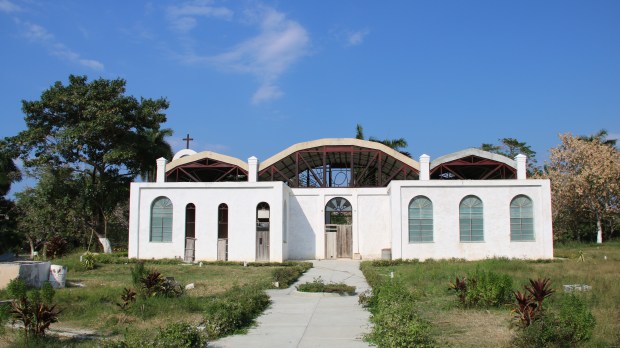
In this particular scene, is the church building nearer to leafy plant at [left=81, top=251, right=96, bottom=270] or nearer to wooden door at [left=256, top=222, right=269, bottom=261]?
wooden door at [left=256, top=222, right=269, bottom=261]

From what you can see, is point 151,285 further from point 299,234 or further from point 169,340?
point 299,234

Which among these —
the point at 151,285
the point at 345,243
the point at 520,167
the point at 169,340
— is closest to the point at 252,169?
the point at 345,243

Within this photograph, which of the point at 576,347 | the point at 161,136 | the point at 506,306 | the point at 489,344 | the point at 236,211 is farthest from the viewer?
the point at 161,136

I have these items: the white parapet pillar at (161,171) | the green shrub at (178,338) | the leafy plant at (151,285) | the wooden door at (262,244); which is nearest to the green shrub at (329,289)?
the leafy plant at (151,285)

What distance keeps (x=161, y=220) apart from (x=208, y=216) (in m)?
2.74

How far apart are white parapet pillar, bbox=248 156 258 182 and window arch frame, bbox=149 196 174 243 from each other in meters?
4.66

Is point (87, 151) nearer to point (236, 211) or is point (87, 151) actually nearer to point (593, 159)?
point (236, 211)

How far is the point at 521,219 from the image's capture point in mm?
30109

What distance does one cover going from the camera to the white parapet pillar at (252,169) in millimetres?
32062

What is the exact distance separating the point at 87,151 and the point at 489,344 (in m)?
32.8

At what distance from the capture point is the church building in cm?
2975

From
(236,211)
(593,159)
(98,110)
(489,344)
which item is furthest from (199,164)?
(593,159)

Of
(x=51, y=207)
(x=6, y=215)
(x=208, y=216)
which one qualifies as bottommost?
(x=6, y=215)

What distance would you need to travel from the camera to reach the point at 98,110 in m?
34.1
